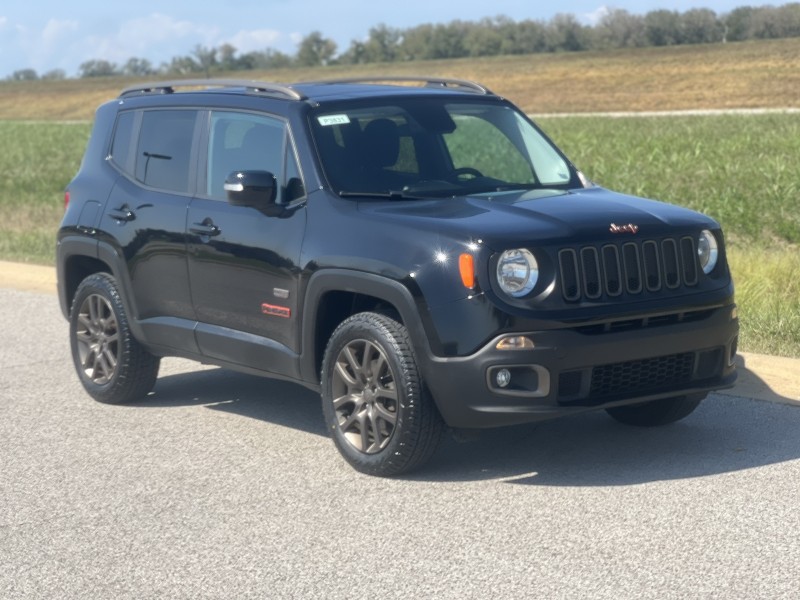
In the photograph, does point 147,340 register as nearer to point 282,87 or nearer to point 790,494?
point 282,87

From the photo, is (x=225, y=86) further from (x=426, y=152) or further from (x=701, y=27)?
(x=701, y=27)

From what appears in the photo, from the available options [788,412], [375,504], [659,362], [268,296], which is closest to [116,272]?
[268,296]

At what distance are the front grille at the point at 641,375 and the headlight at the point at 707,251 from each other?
1.49 feet

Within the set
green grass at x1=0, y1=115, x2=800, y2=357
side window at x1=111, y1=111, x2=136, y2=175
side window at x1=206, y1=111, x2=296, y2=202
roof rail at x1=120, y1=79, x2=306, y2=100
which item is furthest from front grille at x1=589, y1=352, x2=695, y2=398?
side window at x1=111, y1=111, x2=136, y2=175

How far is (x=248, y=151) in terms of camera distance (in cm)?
751

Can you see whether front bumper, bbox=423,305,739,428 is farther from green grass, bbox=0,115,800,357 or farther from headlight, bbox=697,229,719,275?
green grass, bbox=0,115,800,357

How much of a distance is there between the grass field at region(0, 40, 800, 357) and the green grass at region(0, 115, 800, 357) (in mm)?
18

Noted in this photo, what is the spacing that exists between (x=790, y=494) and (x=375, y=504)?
1794 mm

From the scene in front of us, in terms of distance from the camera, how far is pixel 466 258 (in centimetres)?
613

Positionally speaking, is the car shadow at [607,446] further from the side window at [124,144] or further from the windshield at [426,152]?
the side window at [124,144]

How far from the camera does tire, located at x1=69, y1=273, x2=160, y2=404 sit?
8.31 metres

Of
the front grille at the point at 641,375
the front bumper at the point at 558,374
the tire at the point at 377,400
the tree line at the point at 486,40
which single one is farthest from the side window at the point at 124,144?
the tree line at the point at 486,40

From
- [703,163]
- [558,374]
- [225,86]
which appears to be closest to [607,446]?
[558,374]

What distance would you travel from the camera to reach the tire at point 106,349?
8.31 m
